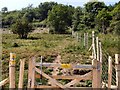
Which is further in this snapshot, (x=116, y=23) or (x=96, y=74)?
(x=116, y=23)

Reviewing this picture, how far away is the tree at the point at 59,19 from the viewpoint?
38281 mm

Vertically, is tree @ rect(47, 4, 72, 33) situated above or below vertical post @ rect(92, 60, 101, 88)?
above

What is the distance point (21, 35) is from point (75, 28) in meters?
10.6

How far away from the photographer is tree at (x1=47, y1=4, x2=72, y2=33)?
126 feet

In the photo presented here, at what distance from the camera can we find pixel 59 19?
1570 inches

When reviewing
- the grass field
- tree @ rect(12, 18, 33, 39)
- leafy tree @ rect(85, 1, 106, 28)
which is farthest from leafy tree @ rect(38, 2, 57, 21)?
the grass field

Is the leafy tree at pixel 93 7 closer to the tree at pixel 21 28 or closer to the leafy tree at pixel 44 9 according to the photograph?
the tree at pixel 21 28

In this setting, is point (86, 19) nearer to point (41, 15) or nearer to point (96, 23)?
point (96, 23)

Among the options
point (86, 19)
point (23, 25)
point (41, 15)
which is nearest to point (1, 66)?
point (23, 25)

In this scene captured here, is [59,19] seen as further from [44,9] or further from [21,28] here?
[44,9]

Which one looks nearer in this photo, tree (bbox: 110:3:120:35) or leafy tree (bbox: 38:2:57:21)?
tree (bbox: 110:3:120:35)

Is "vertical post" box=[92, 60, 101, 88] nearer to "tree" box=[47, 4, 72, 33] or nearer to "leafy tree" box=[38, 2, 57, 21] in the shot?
"tree" box=[47, 4, 72, 33]

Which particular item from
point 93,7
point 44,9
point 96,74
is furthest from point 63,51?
point 44,9

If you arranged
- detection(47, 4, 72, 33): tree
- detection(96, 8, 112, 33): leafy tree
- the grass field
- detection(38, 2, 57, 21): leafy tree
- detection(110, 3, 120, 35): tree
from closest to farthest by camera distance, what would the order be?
the grass field < detection(110, 3, 120, 35): tree < detection(96, 8, 112, 33): leafy tree < detection(47, 4, 72, 33): tree < detection(38, 2, 57, 21): leafy tree
